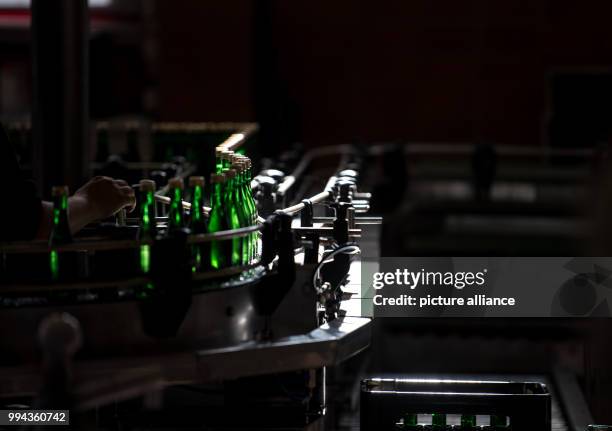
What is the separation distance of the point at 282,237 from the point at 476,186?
3.34 metres

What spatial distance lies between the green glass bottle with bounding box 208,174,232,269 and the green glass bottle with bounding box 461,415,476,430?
68 centimetres

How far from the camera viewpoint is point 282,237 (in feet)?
7.33

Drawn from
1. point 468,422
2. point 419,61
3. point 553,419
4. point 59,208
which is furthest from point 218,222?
point 419,61

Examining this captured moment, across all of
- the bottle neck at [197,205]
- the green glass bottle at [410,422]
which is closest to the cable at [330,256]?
the bottle neck at [197,205]

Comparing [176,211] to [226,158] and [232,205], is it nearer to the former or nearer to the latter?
[232,205]

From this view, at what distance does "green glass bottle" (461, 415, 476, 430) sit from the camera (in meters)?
2.45

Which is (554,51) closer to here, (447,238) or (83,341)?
(447,238)

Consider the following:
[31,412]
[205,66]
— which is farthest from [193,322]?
[205,66]

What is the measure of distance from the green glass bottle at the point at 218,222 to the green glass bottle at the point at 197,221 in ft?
0.07

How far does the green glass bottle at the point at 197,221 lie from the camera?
87.8 inches

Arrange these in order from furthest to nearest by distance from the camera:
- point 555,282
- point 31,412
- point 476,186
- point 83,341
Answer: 1. point 476,186
2. point 555,282
3. point 83,341
4. point 31,412

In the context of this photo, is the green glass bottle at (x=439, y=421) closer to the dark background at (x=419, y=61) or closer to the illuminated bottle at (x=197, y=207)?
the illuminated bottle at (x=197, y=207)

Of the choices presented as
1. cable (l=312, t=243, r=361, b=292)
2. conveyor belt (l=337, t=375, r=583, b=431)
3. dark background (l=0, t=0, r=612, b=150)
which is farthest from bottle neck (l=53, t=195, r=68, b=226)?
dark background (l=0, t=0, r=612, b=150)

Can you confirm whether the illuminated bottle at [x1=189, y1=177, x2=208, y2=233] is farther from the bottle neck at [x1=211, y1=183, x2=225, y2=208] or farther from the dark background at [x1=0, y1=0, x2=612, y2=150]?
the dark background at [x1=0, y1=0, x2=612, y2=150]
